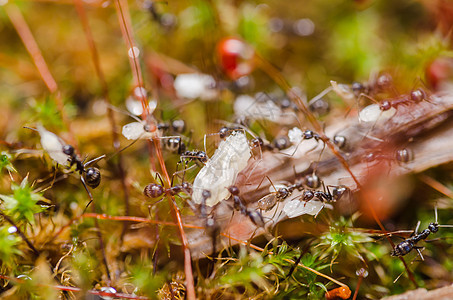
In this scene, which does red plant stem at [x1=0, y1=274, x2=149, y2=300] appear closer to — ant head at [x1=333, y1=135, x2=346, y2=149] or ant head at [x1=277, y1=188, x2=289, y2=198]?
ant head at [x1=277, y1=188, x2=289, y2=198]

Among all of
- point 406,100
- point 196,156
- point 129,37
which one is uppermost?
point 129,37

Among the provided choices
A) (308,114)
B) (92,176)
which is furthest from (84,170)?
(308,114)

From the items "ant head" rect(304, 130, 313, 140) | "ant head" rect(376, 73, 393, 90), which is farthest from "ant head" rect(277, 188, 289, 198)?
"ant head" rect(376, 73, 393, 90)

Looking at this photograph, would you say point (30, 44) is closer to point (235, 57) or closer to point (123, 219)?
point (235, 57)

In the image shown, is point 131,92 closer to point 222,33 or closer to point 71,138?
point 71,138

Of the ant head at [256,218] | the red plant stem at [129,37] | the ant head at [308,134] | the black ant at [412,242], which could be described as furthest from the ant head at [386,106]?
the red plant stem at [129,37]

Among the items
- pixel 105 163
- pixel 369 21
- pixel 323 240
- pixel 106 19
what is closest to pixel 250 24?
pixel 369 21
